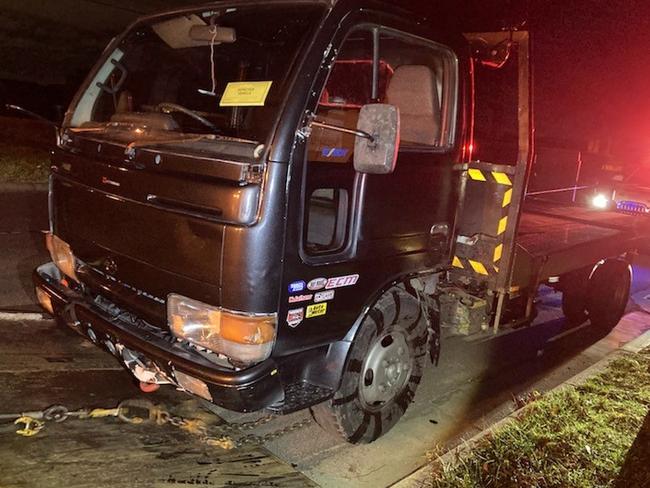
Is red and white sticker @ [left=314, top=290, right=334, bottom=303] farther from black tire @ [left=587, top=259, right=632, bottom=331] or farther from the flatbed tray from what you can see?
black tire @ [left=587, top=259, right=632, bottom=331]

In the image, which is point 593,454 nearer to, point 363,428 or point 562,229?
point 363,428

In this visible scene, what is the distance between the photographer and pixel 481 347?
19.6 ft

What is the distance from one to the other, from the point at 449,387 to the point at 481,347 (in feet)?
3.96

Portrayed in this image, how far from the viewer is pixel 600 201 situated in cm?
809

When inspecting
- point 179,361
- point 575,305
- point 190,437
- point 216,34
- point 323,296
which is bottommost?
point 190,437

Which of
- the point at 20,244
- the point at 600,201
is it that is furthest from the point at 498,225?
the point at 20,244

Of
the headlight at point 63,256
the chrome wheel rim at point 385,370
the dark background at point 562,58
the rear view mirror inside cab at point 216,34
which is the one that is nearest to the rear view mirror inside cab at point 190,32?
the rear view mirror inside cab at point 216,34

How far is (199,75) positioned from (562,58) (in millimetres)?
14239

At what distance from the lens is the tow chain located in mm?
3412

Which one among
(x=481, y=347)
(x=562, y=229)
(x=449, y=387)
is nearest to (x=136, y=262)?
(x=449, y=387)

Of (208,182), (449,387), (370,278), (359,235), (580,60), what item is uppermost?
(580,60)

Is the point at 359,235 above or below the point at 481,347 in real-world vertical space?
above

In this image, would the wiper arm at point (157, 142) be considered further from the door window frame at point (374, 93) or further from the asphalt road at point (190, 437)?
the asphalt road at point (190, 437)

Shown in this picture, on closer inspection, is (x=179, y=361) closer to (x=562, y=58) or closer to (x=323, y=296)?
(x=323, y=296)
